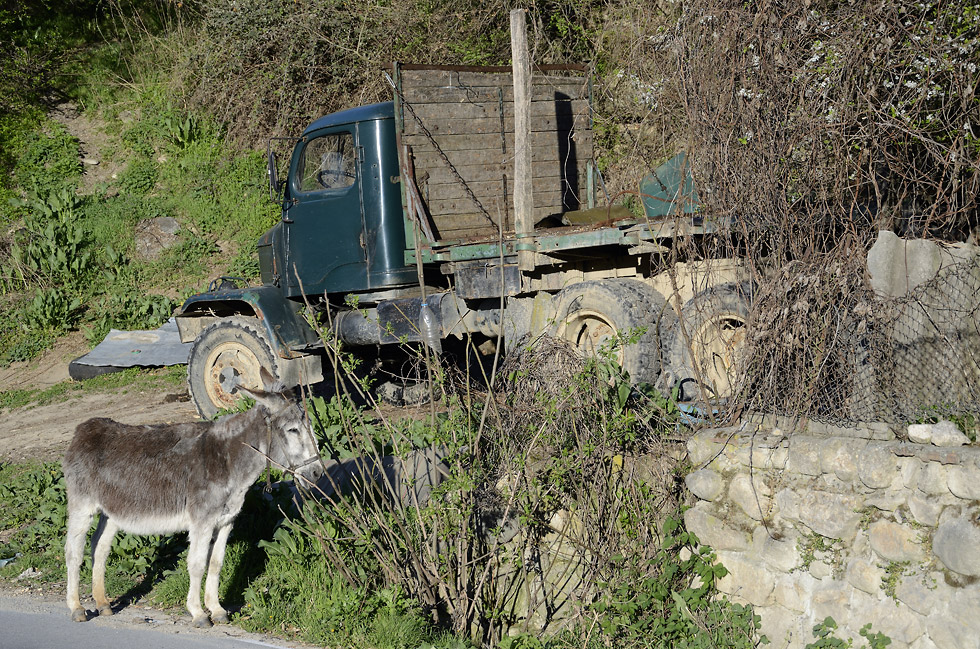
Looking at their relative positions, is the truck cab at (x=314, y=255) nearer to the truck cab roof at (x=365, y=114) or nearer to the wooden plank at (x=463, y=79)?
the truck cab roof at (x=365, y=114)

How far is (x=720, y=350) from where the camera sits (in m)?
6.31

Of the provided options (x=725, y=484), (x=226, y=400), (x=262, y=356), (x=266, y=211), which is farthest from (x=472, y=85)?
(x=266, y=211)

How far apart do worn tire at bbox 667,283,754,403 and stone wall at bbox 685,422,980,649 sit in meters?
0.47

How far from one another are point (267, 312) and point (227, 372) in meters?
0.87

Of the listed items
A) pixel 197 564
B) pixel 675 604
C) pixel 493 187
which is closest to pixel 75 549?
pixel 197 564

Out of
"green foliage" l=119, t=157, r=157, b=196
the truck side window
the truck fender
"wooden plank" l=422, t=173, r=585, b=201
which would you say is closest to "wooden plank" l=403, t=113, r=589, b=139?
"wooden plank" l=422, t=173, r=585, b=201

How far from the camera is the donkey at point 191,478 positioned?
5066 millimetres

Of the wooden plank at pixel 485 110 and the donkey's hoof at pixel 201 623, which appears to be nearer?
the donkey's hoof at pixel 201 623

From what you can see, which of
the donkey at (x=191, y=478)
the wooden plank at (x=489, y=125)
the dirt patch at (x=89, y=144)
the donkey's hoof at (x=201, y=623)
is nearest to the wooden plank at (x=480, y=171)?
the wooden plank at (x=489, y=125)

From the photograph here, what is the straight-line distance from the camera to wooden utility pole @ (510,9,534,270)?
7.54 meters

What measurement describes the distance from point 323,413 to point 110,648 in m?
2.68

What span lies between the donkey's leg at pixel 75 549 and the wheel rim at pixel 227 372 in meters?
3.74

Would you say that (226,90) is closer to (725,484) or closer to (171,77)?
(171,77)

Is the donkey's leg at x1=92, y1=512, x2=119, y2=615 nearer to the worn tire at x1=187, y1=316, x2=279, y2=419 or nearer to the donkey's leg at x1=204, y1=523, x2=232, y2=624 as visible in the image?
the donkey's leg at x1=204, y1=523, x2=232, y2=624
